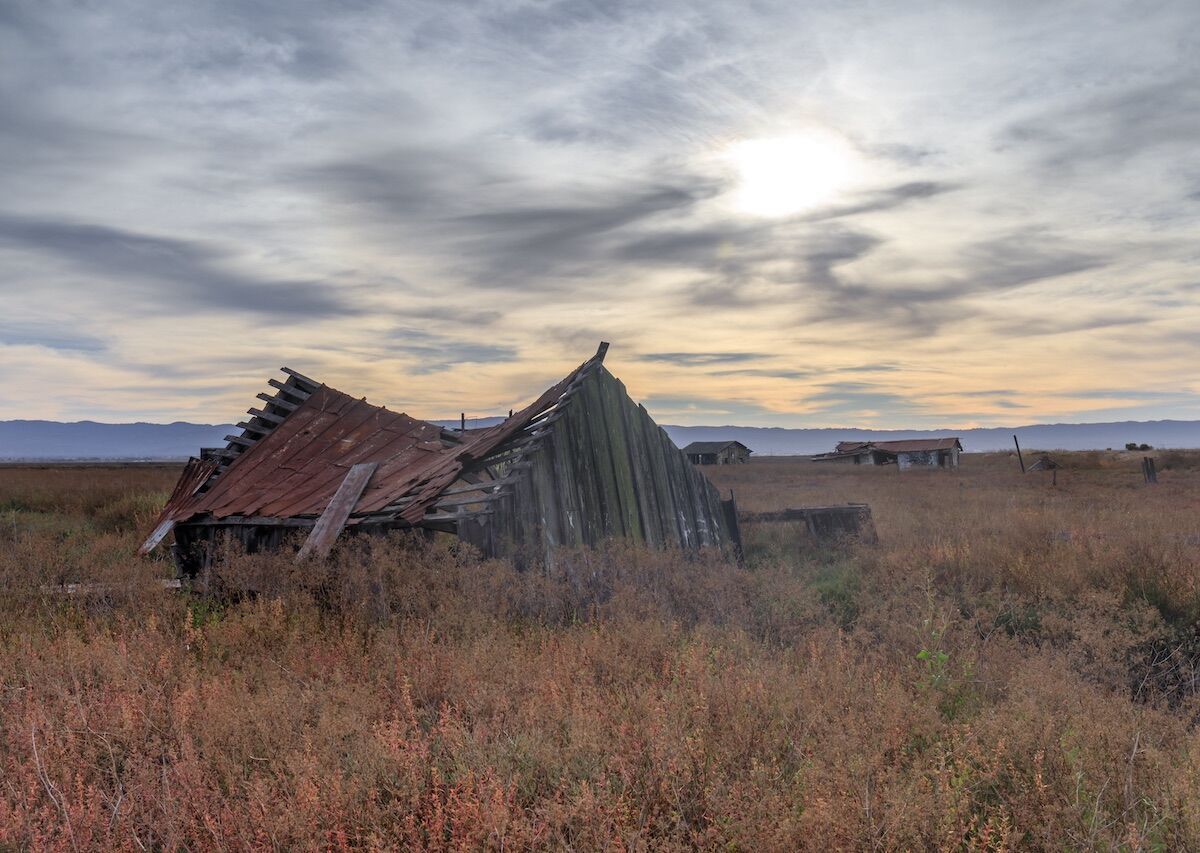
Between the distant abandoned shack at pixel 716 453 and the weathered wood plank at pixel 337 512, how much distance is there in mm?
69897

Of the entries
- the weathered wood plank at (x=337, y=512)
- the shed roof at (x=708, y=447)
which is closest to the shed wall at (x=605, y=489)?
the weathered wood plank at (x=337, y=512)

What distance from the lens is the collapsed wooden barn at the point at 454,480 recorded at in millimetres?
9898

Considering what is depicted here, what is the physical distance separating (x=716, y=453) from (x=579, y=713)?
79327 mm

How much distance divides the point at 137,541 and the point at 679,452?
1124 centimetres

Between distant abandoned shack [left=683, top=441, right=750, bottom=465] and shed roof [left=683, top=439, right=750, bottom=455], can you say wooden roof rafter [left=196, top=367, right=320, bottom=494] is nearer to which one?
distant abandoned shack [left=683, top=441, right=750, bottom=465]

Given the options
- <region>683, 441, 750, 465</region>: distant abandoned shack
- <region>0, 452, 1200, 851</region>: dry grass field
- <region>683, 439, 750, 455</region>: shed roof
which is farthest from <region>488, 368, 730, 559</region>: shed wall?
<region>683, 439, 750, 455</region>: shed roof

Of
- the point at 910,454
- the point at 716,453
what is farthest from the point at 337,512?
the point at 716,453

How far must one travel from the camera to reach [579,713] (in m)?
4.62

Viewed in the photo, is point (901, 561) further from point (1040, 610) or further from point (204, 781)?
point (204, 781)

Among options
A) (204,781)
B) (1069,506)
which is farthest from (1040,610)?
(1069,506)

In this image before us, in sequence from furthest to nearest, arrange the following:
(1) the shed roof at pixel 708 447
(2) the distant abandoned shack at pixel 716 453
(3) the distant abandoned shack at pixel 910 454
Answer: (1) the shed roof at pixel 708 447, (2) the distant abandoned shack at pixel 716 453, (3) the distant abandoned shack at pixel 910 454

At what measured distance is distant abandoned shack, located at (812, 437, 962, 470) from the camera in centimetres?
6794

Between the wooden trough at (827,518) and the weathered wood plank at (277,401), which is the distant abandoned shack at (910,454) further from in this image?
the weathered wood plank at (277,401)

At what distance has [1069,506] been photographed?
874 inches
